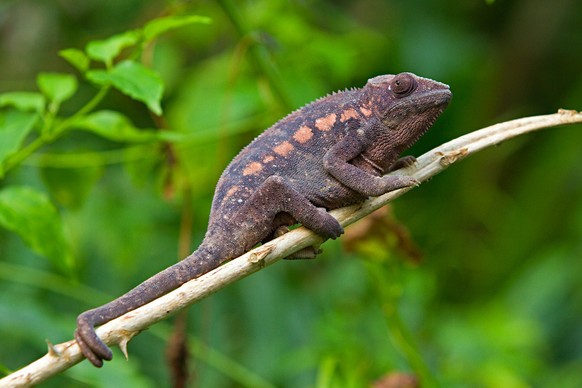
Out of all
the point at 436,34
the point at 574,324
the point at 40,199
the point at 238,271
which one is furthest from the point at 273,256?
the point at 436,34

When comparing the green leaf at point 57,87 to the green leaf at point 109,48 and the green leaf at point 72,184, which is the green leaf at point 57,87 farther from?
the green leaf at point 72,184

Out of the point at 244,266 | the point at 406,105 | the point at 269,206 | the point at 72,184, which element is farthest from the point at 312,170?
the point at 72,184

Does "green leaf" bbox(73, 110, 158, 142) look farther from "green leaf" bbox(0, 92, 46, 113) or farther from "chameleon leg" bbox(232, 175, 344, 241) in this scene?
"chameleon leg" bbox(232, 175, 344, 241)

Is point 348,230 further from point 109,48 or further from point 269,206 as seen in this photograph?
point 109,48

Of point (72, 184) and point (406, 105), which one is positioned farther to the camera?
point (72, 184)

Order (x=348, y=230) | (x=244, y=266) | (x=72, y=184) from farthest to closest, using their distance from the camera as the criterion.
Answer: (x=72, y=184) < (x=348, y=230) < (x=244, y=266)

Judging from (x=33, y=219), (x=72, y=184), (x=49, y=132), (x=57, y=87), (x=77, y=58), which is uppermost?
(x=77, y=58)

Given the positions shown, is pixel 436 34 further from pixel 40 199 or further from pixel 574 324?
pixel 40 199

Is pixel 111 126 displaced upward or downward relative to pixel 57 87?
downward
